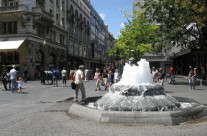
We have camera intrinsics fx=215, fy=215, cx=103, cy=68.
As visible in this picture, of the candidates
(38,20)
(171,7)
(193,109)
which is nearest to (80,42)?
(38,20)

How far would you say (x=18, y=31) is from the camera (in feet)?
95.6

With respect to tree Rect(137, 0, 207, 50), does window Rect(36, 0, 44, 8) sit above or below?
above

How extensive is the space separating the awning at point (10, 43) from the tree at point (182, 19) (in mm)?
16502

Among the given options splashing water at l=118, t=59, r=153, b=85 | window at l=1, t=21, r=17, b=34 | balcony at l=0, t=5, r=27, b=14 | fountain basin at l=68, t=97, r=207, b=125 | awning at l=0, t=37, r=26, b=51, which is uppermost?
balcony at l=0, t=5, r=27, b=14

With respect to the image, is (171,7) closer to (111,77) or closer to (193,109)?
(111,77)

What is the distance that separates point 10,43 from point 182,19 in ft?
70.0

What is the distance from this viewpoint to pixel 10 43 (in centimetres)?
2820

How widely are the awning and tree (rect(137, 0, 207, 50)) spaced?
16502mm

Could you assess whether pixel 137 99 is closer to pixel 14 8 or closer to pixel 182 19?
pixel 182 19

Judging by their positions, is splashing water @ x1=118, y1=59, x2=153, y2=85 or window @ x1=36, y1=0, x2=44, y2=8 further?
window @ x1=36, y1=0, x2=44, y2=8

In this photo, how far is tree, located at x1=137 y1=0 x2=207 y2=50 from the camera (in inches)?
703

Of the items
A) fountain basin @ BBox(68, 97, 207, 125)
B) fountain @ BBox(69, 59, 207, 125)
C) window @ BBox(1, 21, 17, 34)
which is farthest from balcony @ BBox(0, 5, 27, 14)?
fountain basin @ BBox(68, 97, 207, 125)

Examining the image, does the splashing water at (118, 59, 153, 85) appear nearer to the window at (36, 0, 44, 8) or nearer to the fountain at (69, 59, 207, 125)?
the fountain at (69, 59, 207, 125)

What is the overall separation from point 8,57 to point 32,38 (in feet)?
14.9
